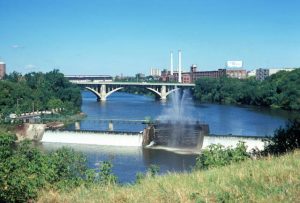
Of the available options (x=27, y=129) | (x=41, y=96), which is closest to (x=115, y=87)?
(x=41, y=96)

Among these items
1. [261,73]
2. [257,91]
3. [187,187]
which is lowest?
[257,91]

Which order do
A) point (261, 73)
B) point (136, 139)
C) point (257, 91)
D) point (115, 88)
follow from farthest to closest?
1. point (261, 73)
2. point (115, 88)
3. point (257, 91)
4. point (136, 139)

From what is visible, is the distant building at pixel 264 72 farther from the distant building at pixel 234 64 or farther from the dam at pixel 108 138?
the dam at pixel 108 138

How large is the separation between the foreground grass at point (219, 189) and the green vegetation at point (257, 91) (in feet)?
156

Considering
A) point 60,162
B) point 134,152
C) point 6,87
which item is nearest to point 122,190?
point 60,162

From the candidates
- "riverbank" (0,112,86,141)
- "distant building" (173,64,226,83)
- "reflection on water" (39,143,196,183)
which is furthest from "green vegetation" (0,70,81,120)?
"distant building" (173,64,226,83)

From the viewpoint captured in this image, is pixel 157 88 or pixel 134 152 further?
pixel 157 88

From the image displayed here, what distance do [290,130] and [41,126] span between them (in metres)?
25.2

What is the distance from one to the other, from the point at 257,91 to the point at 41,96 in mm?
26579

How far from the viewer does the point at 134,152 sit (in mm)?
25906

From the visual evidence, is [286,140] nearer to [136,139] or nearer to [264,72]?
[136,139]

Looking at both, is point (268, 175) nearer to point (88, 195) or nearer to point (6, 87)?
point (88, 195)

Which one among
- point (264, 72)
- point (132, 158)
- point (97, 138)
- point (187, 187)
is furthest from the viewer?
point (264, 72)

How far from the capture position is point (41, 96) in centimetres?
5156
